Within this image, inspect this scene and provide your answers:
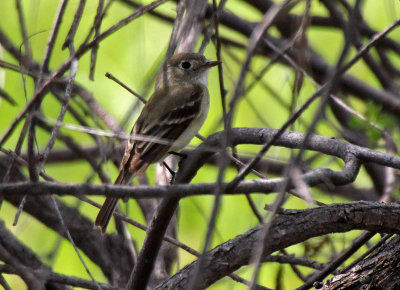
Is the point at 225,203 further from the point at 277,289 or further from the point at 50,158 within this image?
the point at 50,158

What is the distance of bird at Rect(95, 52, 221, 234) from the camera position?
435 cm

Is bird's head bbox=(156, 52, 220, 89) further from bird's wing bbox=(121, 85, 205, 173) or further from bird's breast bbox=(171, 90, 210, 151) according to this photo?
bird's breast bbox=(171, 90, 210, 151)

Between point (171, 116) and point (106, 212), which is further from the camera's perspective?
point (171, 116)

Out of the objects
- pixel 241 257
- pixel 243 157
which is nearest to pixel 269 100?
pixel 243 157

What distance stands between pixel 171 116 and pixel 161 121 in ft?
0.33

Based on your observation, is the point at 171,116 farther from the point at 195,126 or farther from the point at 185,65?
the point at 185,65

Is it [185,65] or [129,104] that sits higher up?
[185,65]

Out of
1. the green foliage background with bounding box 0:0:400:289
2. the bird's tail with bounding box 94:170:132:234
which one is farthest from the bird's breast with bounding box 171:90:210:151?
the bird's tail with bounding box 94:170:132:234

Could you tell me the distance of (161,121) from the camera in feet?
16.3

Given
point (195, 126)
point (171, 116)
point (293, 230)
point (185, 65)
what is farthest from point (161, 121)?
point (293, 230)

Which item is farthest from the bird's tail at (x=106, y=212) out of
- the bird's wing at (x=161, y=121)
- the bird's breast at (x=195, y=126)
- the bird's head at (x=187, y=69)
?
the bird's head at (x=187, y=69)

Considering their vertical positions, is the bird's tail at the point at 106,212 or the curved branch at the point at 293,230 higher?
the bird's tail at the point at 106,212

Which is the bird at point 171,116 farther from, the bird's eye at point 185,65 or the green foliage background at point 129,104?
the green foliage background at point 129,104

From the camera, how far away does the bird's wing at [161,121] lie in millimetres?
4363
